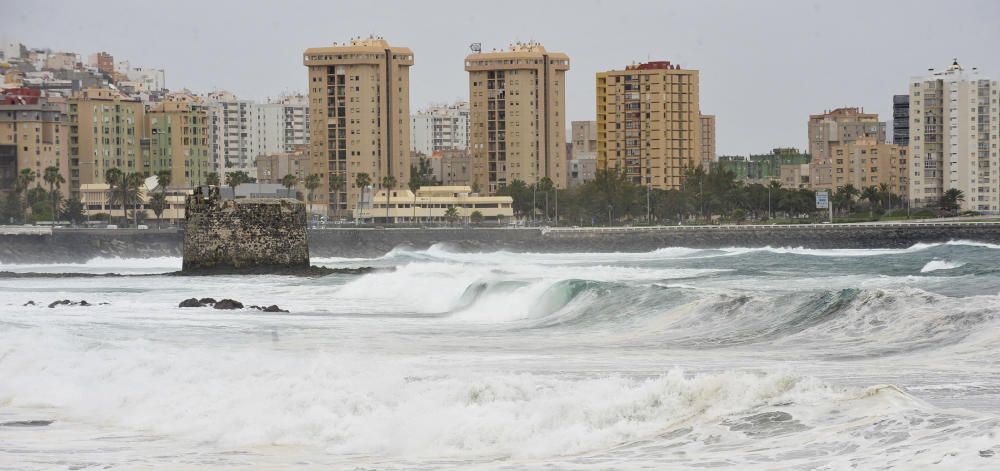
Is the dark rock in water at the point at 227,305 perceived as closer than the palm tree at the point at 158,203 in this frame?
Yes

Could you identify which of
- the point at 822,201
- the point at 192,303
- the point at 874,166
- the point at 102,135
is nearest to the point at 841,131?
the point at 874,166

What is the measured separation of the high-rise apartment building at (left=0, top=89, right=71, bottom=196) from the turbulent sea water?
362 feet

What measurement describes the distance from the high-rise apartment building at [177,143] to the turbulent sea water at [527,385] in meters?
118

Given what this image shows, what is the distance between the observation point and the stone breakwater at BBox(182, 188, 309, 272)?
170 feet

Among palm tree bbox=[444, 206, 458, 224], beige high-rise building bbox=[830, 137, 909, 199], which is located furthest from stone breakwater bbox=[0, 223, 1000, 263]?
beige high-rise building bbox=[830, 137, 909, 199]

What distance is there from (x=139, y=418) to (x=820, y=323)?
12.0 meters

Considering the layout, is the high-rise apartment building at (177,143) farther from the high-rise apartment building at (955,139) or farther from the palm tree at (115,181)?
the high-rise apartment building at (955,139)

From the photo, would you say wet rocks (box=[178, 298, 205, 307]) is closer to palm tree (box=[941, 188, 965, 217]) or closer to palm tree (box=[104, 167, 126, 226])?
palm tree (box=[104, 167, 126, 226])

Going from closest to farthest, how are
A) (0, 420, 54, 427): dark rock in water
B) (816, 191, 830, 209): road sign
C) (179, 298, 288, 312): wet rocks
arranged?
(0, 420, 54, 427): dark rock in water
(179, 298, 288, 312): wet rocks
(816, 191, 830, 209): road sign

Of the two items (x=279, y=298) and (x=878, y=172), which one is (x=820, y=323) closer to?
(x=279, y=298)

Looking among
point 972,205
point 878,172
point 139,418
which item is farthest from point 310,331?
point 878,172

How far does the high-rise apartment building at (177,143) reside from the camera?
483 feet

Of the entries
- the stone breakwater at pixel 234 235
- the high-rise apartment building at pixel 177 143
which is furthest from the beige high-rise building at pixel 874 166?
the stone breakwater at pixel 234 235

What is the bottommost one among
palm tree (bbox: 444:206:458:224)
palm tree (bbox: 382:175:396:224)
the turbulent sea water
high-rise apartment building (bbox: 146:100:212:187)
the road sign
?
the turbulent sea water
